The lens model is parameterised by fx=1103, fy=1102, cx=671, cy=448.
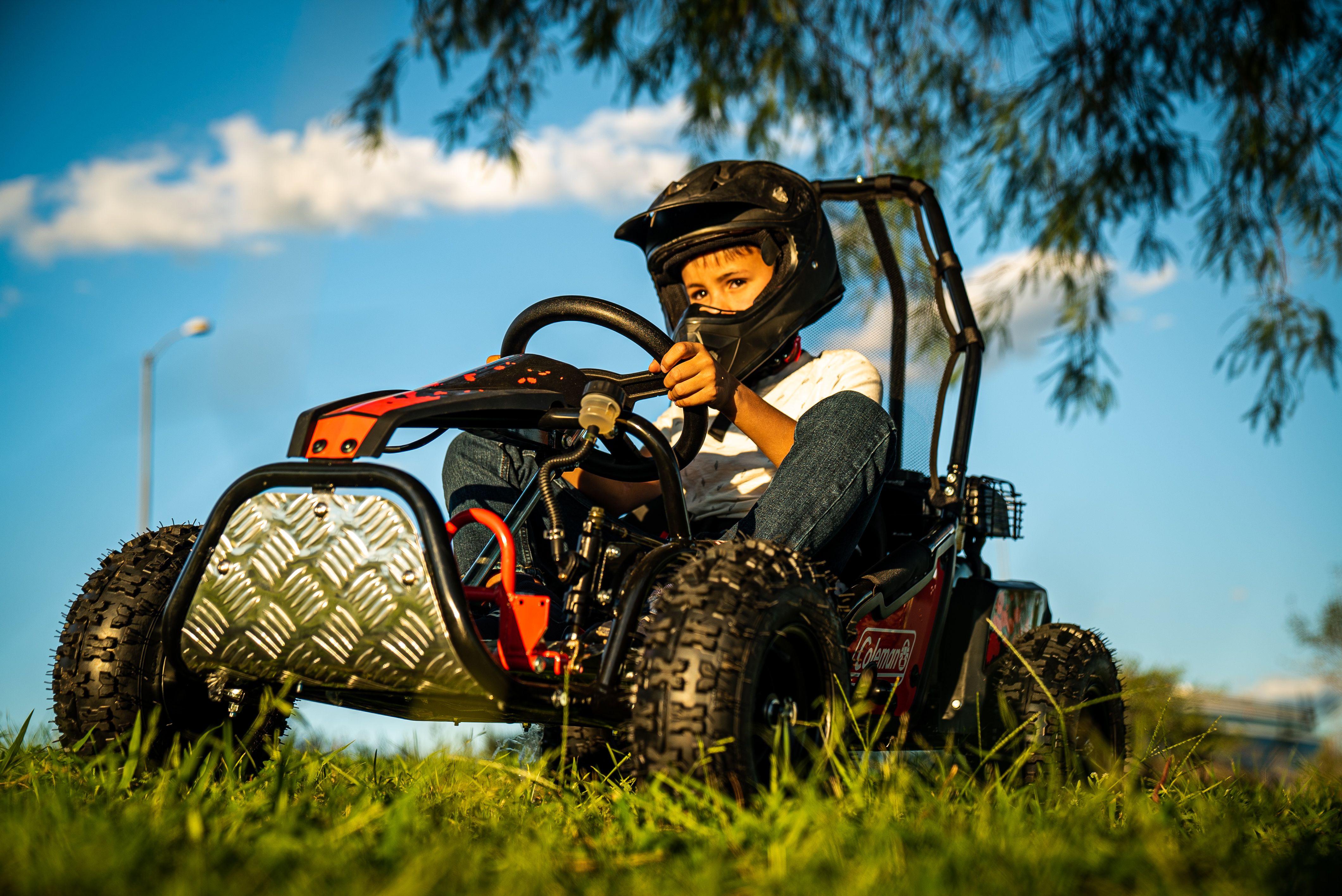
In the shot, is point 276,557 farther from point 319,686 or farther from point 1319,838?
point 1319,838


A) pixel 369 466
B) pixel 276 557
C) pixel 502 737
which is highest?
pixel 369 466

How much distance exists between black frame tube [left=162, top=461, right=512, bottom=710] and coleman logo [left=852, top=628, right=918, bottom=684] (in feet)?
3.64

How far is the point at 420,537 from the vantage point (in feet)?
6.59

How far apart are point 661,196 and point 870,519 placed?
3.99 feet

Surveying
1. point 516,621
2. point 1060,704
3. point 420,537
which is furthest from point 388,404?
point 1060,704

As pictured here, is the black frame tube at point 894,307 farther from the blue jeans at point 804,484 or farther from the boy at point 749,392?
the blue jeans at point 804,484

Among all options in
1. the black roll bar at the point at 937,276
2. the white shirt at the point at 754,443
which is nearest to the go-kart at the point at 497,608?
the white shirt at the point at 754,443

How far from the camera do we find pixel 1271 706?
8.52 metres

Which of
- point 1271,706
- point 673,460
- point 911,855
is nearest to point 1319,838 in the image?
point 911,855

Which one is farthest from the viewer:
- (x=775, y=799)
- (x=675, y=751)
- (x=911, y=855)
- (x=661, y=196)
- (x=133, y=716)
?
(x=661, y=196)

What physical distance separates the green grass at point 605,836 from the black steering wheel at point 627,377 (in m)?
0.73

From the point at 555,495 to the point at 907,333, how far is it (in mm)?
1947

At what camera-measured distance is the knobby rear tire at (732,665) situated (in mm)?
1938

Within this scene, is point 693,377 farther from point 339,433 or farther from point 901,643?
point 901,643
